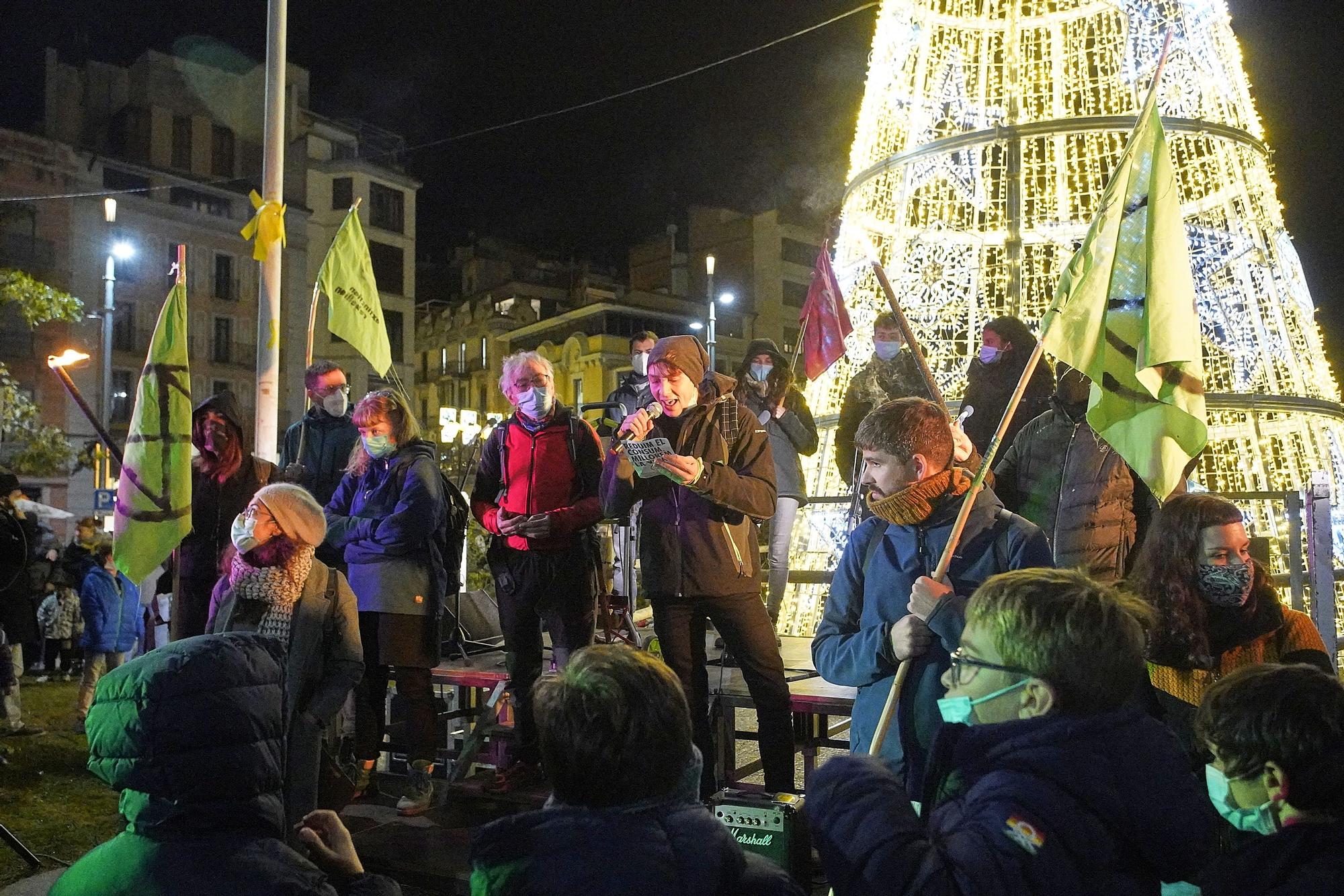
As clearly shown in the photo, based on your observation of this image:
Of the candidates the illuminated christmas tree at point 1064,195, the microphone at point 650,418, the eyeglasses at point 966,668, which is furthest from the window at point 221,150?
the eyeglasses at point 966,668

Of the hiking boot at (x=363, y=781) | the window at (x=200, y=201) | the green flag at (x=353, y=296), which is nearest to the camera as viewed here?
the hiking boot at (x=363, y=781)

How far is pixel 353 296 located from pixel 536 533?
128 inches

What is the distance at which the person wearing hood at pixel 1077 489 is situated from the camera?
205 inches

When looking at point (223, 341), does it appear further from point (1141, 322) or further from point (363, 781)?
point (1141, 322)

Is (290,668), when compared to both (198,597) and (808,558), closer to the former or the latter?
(198,597)

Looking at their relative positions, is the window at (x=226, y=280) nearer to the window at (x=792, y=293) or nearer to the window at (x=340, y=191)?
the window at (x=340, y=191)

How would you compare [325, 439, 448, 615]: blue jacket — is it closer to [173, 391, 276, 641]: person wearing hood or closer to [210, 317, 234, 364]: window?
[173, 391, 276, 641]: person wearing hood

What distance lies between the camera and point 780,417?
7660 mm

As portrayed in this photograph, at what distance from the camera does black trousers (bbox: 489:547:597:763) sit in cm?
561

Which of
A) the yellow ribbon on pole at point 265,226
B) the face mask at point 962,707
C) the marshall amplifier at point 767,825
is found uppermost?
the yellow ribbon on pole at point 265,226

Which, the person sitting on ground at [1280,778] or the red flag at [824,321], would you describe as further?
the red flag at [824,321]

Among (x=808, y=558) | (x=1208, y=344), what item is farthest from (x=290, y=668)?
(x=1208, y=344)

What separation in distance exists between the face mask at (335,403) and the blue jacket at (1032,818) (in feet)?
18.3

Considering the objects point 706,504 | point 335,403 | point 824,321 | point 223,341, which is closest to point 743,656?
point 706,504
